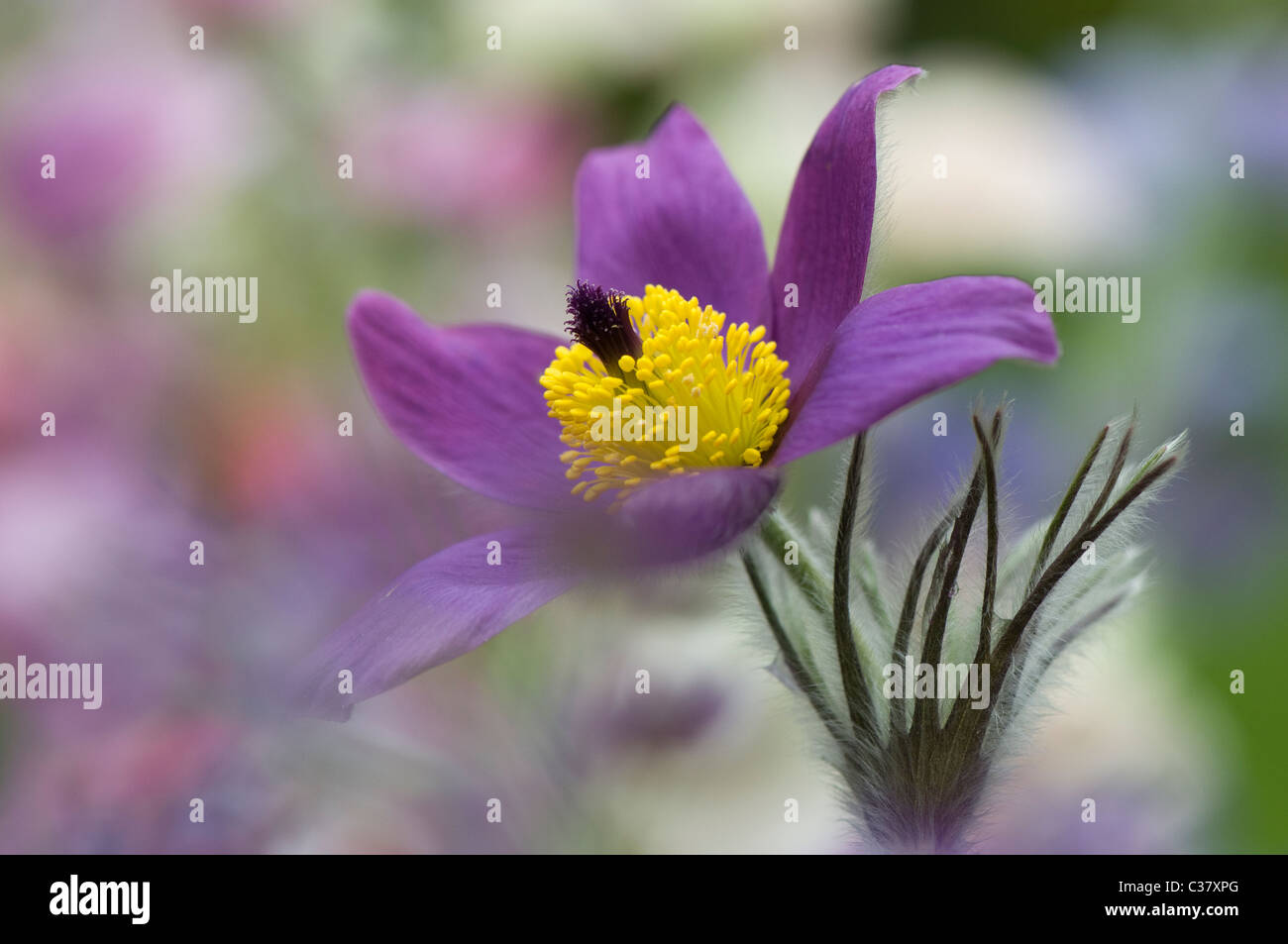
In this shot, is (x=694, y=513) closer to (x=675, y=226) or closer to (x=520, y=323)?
(x=675, y=226)

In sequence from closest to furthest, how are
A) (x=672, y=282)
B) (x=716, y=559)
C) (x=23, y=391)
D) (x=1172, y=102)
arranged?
(x=716, y=559) < (x=672, y=282) < (x=23, y=391) < (x=1172, y=102)

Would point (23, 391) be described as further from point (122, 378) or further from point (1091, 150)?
point (1091, 150)

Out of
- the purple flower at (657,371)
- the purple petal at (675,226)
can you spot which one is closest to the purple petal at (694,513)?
the purple flower at (657,371)

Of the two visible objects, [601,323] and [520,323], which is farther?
[520,323]

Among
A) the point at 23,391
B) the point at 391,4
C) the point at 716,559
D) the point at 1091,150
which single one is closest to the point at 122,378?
the point at 23,391

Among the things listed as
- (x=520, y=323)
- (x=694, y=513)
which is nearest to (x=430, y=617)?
(x=694, y=513)

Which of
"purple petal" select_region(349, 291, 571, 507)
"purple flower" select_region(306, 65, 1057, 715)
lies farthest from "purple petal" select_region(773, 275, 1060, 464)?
"purple petal" select_region(349, 291, 571, 507)
